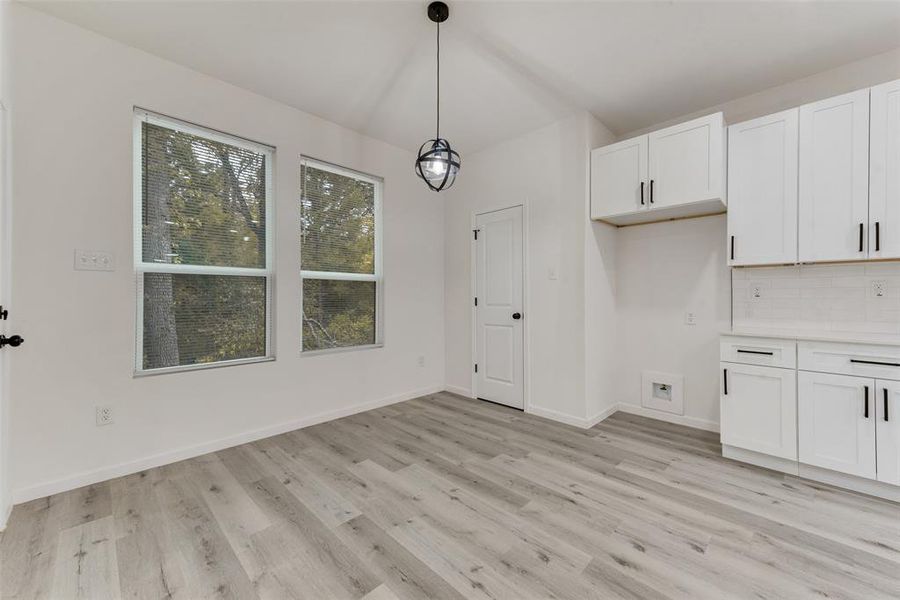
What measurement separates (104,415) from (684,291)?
4.56 metres

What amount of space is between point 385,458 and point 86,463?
1.85m

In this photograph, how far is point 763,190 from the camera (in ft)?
8.84

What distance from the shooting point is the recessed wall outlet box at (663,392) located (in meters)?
3.44

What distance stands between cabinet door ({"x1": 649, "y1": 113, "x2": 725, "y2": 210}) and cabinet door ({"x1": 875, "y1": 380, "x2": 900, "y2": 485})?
1.52 metres

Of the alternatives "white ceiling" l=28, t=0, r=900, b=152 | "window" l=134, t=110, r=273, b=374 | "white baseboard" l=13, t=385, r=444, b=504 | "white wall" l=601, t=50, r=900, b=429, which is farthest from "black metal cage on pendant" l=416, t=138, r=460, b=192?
"white baseboard" l=13, t=385, r=444, b=504

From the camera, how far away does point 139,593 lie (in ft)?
4.91

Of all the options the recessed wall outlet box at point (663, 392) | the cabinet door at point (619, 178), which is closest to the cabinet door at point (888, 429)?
the recessed wall outlet box at point (663, 392)

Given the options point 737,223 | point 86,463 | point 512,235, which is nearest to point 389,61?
point 512,235

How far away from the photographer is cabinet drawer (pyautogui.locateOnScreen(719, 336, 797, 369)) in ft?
8.13

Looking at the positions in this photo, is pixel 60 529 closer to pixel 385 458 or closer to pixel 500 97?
pixel 385 458

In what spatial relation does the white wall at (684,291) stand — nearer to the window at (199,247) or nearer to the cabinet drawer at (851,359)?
the cabinet drawer at (851,359)

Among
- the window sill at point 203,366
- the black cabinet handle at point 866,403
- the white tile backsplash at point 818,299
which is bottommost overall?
the black cabinet handle at point 866,403

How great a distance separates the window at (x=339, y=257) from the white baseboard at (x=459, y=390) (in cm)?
116

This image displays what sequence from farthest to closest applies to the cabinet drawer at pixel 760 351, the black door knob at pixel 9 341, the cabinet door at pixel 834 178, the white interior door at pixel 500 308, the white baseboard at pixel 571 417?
the white interior door at pixel 500 308
the white baseboard at pixel 571 417
the cabinet drawer at pixel 760 351
the cabinet door at pixel 834 178
the black door knob at pixel 9 341
